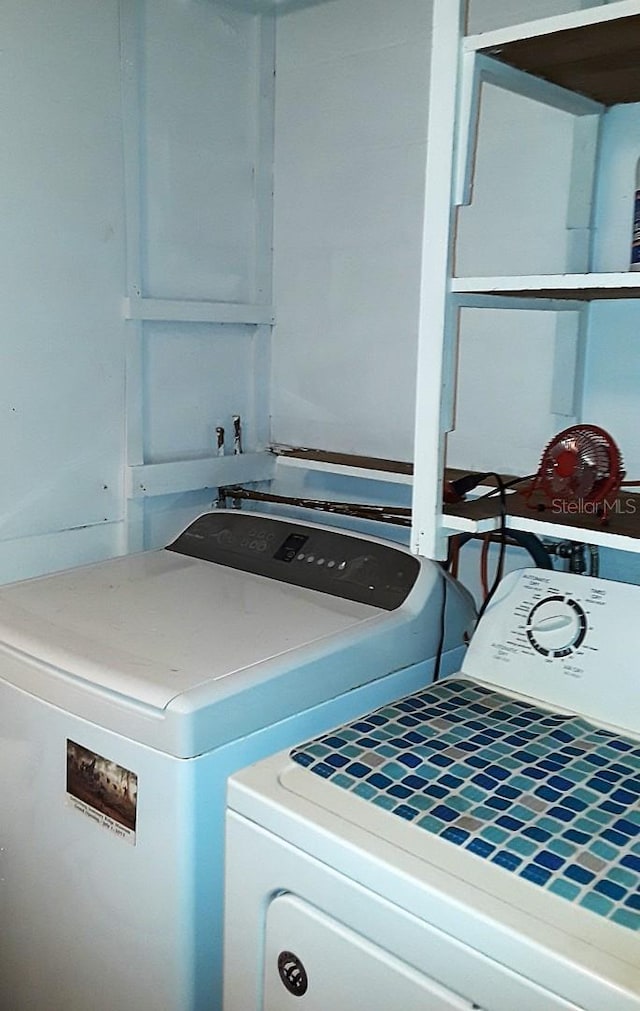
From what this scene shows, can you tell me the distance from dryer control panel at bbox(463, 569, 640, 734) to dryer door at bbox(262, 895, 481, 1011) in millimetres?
506

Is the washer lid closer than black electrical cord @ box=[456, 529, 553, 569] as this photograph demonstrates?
Yes

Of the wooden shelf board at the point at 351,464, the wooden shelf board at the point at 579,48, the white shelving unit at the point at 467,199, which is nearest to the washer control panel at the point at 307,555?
the white shelving unit at the point at 467,199

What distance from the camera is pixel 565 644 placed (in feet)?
4.50

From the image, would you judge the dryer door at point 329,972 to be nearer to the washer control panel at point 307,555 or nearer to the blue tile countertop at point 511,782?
the blue tile countertop at point 511,782

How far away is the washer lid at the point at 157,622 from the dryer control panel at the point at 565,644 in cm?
20

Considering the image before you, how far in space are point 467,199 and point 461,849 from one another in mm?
906

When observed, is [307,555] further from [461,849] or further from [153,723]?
[461,849]

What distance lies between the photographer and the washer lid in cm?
125

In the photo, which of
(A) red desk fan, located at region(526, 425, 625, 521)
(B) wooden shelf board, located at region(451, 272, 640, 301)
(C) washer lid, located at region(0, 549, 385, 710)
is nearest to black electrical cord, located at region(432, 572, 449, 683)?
(C) washer lid, located at region(0, 549, 385, 710)

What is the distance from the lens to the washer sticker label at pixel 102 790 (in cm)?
121

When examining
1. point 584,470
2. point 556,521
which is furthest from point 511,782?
point 584,470

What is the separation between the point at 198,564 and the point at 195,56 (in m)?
1.19

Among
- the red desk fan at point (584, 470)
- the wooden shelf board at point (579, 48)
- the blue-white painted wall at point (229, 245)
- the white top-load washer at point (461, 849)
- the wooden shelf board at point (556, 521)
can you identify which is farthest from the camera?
the blue-white painted wall at point (229, 245)

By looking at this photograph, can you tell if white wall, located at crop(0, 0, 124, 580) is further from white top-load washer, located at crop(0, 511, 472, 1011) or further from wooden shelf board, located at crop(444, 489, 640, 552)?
wooden shelf board, located at crop(444, 489, 640, 552)
